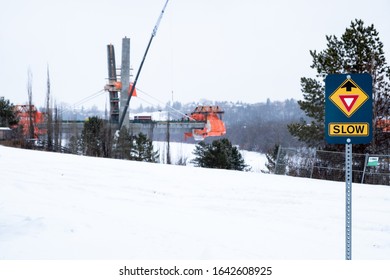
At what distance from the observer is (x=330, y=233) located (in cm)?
658

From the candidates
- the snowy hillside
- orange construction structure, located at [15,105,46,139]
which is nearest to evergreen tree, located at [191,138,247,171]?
the snowy hillside

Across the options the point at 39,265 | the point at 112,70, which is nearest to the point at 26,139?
the point at 112,70

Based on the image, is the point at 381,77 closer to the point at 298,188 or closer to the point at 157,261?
the point at 298,188

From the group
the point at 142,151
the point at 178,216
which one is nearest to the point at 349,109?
the point at 178,216

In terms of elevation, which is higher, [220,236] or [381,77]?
[381,77]

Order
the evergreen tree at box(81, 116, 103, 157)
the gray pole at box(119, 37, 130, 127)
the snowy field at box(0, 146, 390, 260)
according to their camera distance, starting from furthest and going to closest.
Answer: the gray pole at box(119, 37, 130, 127) → the evergreen tree at box(81, 116, 103, 157) → the snowy field at box(0, 146, 390, 260)

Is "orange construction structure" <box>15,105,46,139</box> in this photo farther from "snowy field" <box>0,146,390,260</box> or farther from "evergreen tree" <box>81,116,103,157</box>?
"snowy field" <box>0,146,390,260</box>

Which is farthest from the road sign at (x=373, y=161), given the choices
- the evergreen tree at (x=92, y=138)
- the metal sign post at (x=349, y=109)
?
the evergreen tree at (x=92, y=138)

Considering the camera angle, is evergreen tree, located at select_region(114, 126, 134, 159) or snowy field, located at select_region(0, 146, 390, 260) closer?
snowy field, located at select_region(0, 146, 390, 260)

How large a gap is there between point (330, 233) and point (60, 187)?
7054 millimetres

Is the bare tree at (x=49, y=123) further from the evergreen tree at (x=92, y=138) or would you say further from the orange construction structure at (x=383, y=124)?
the orange construction structure at (x=383, y=124)

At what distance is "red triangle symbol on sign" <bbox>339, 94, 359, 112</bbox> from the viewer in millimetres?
3980

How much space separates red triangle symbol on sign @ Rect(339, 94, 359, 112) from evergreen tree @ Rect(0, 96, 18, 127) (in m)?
35.1

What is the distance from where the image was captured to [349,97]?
399cm
